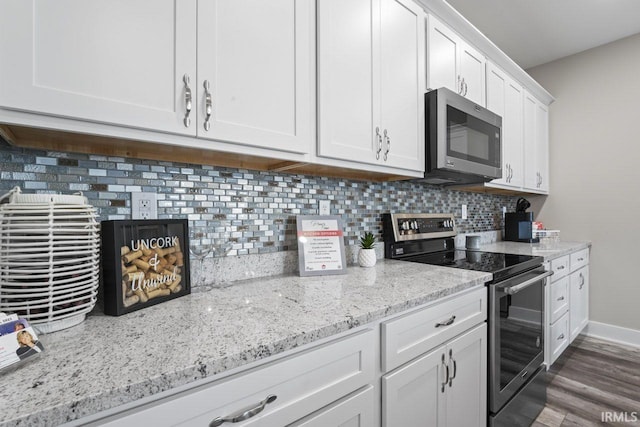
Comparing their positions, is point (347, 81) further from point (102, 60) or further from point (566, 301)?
point (566, 301)

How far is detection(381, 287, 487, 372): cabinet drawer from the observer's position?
0.95 m

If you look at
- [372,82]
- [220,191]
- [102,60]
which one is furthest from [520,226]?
[102,60]

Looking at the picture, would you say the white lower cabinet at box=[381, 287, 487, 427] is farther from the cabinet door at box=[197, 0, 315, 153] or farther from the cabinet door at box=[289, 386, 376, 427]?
the cabinet door at box=[197, 0, 315, 153]

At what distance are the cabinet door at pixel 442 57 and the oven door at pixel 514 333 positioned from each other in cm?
115

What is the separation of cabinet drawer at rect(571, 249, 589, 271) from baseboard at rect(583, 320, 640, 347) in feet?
2.00

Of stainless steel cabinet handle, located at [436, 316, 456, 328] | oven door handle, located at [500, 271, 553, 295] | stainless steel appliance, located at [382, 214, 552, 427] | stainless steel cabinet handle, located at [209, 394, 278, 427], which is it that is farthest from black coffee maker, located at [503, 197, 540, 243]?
stainless steel cabinet handle, located at [209, 394, 278, 427]

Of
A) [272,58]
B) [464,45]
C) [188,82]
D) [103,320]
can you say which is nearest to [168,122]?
[188,82]

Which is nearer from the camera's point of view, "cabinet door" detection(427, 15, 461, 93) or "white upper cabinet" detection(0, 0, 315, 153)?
"white upper cabinet" detection(0, 0, 315, 153)

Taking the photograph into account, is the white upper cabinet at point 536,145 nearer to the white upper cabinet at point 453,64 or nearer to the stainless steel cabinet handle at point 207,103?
the white upper cabinet at point 453,64

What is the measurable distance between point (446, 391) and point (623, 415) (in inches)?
57.3

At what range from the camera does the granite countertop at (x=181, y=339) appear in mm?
475

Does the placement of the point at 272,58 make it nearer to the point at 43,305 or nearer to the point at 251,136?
the point at 251,136

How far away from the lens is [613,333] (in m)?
2.78

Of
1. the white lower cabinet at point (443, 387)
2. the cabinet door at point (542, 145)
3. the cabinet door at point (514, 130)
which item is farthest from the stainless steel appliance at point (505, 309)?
the cabinet door at point (542, 145)
